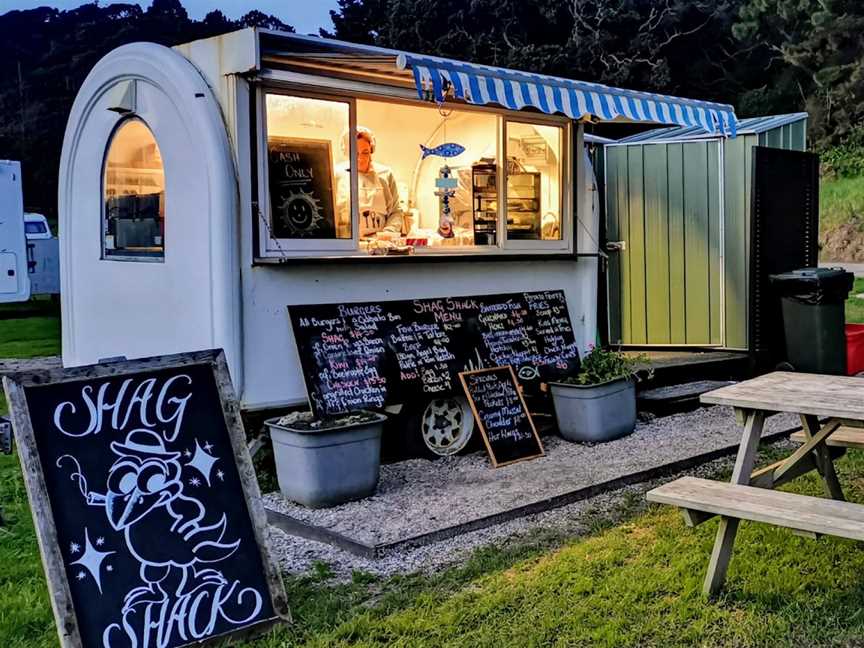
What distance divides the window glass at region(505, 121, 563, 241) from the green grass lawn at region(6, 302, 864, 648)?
2.99m

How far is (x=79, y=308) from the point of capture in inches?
261

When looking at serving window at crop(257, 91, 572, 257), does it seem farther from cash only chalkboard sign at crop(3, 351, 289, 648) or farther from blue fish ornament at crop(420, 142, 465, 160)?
cash only chalkboard sign at crop(3, 351, 289, 648)

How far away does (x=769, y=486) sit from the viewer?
391 cm

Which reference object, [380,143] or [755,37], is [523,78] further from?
[755,37]

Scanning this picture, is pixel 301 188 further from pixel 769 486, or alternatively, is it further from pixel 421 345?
pixel 769 486

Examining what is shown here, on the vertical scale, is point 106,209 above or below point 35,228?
below

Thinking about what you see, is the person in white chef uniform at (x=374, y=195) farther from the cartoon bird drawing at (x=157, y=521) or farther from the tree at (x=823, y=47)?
the tree at (x=823, y=47)

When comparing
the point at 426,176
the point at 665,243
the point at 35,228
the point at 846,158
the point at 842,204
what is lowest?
the point at 665,243

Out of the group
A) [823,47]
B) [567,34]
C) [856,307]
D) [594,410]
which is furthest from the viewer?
[823,47]

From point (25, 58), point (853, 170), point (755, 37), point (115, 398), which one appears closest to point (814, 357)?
point (115, 398)

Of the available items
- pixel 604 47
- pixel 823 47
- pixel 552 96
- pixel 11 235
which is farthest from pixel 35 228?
pixel 823 47

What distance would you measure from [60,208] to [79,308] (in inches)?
31.9

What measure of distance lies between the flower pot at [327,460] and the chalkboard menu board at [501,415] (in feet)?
3.39

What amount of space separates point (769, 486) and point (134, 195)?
433cm
